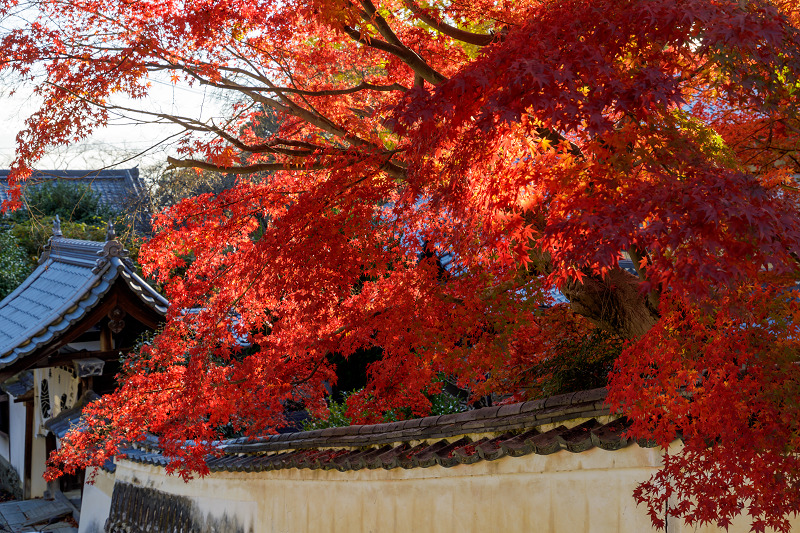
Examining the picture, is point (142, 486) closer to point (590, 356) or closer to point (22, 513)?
point (22, 513)

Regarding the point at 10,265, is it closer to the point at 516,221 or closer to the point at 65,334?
the point at 65,334

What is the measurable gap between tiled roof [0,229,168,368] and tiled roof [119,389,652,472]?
2502mm

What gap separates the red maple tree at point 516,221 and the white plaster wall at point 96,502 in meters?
1.14

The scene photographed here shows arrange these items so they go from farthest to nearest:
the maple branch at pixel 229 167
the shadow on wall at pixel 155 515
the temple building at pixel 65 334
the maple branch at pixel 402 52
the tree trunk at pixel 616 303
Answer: the temple building at pixel 65 334, the shadow on wall at pixel 155 515, the maple branch at pixel 229 167, the tree trunk at pixel 616 303, the maple branch at pixel 402 52

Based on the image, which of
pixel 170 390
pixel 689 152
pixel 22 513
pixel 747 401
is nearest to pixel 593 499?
pixel 747 401

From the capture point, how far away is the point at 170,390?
8.58m

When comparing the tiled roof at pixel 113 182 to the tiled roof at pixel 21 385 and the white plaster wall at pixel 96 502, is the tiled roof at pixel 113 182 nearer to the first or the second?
the tiled roof at pixel 21 385

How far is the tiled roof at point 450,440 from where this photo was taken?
15.5 ft

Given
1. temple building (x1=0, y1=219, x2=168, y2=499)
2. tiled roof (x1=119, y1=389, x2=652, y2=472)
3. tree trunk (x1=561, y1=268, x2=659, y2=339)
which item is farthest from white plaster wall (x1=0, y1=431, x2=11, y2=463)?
tree trunk (x1=561, y1=268, x2=659, y2=339)

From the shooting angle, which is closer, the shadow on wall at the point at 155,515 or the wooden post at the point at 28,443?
the shadow on wall at the point at 155,515

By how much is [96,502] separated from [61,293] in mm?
3443

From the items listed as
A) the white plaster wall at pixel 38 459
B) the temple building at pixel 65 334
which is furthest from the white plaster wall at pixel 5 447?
the white plaster wall at pixel 38 459

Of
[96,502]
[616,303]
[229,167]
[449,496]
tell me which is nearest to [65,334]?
[96,502]

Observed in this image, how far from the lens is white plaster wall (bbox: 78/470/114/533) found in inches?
383
